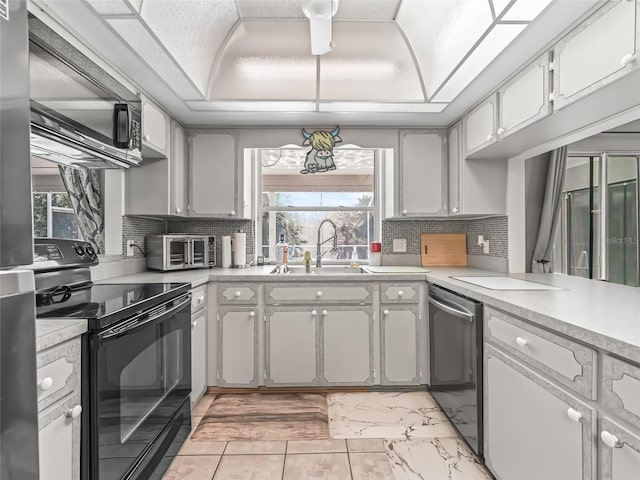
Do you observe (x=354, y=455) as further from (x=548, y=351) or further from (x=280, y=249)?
(x=280, y=249)

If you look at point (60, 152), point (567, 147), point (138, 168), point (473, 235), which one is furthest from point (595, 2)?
point (138, 168)

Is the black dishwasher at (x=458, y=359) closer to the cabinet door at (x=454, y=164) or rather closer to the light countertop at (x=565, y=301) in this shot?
the light countertop at (x=565, y=301)

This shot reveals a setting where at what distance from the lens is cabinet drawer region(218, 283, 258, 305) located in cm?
270

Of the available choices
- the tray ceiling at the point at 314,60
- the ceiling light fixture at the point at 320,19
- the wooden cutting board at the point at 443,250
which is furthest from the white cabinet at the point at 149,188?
the wooden cutting board at the point at 443,250

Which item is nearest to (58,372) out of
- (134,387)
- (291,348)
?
(134,387)

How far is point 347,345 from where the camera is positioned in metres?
2.74

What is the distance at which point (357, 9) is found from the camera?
235 cm

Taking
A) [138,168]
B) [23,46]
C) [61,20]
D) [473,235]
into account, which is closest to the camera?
[23,46]

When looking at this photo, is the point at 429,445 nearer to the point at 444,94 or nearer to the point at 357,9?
the point at 444,94

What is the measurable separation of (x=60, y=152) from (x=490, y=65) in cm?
217

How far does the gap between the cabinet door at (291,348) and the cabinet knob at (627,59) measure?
2130mm

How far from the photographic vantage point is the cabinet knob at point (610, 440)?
997 millimetres

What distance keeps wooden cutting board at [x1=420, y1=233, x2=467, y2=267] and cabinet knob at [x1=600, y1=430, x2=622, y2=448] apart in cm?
232

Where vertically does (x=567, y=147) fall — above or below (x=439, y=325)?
above
